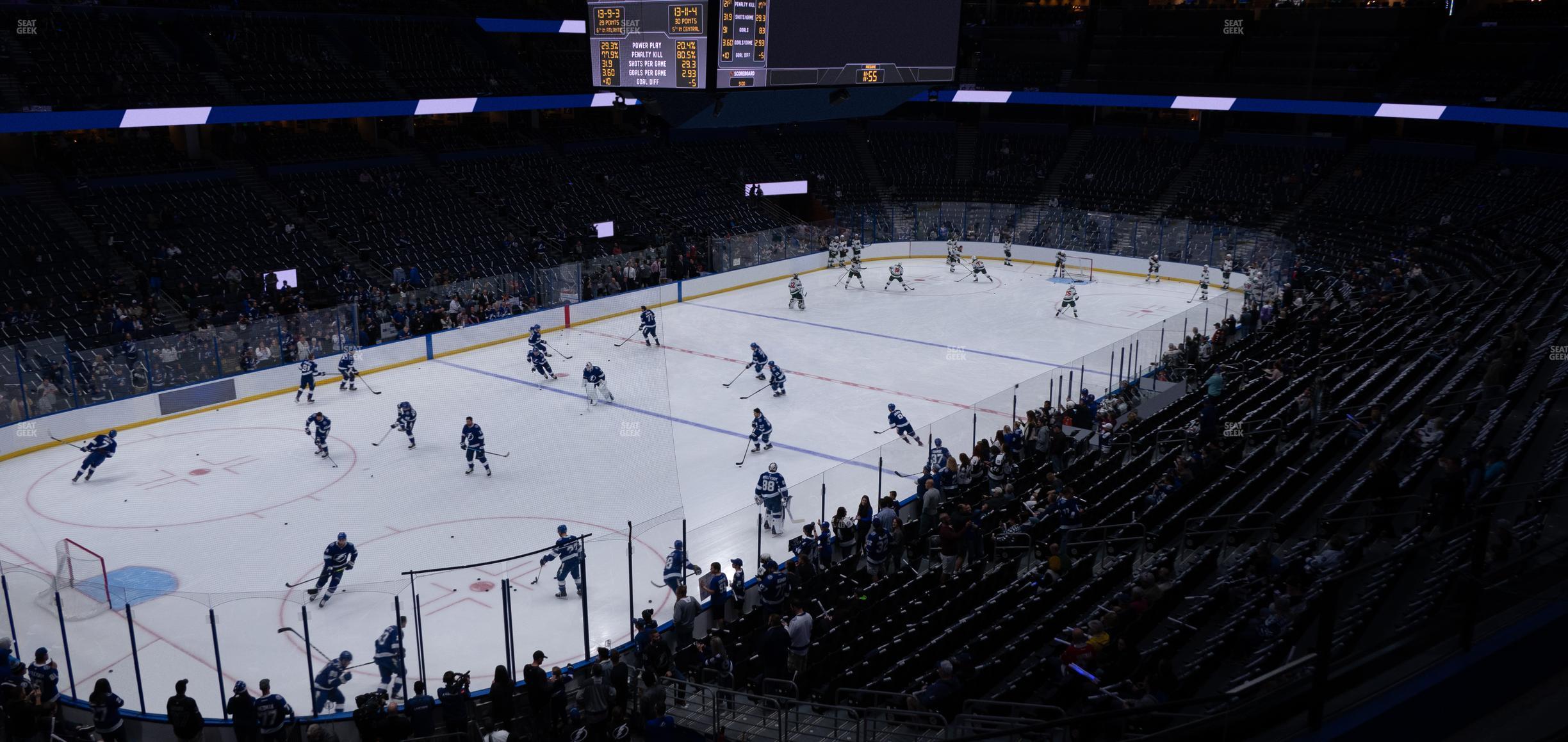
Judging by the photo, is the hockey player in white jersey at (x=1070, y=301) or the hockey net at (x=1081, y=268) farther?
the hockey net at (x=1081, y=268)

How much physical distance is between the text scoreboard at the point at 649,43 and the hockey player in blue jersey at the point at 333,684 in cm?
991

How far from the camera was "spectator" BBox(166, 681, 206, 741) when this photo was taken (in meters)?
8.88

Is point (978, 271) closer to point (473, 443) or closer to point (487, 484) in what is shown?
point (473, 443)

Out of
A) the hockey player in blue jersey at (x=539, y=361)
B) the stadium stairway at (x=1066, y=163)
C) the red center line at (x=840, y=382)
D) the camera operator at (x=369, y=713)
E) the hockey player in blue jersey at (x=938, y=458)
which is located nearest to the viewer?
the camera operator at (x=369, y=713)

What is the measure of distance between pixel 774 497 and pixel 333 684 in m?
5.81

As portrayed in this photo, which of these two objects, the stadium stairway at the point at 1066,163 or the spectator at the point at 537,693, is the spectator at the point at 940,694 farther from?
the stadium stairway at the point at 1066,163

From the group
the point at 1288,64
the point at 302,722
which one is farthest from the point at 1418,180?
the point at 302,722

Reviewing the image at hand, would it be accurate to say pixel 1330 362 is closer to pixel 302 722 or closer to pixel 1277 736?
pixel 1277 736

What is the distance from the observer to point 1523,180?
107ft

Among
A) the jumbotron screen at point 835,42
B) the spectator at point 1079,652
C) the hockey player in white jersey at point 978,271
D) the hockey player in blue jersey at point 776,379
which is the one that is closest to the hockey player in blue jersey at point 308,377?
the hockey player in blue jersey at point 776,379

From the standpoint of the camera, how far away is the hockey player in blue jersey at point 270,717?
29.9ft

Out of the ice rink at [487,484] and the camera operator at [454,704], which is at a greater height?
the camera operator at [454,704]

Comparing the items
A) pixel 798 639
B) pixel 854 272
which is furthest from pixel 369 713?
pixel 854 272

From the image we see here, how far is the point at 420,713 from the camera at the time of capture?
30.0 ft
